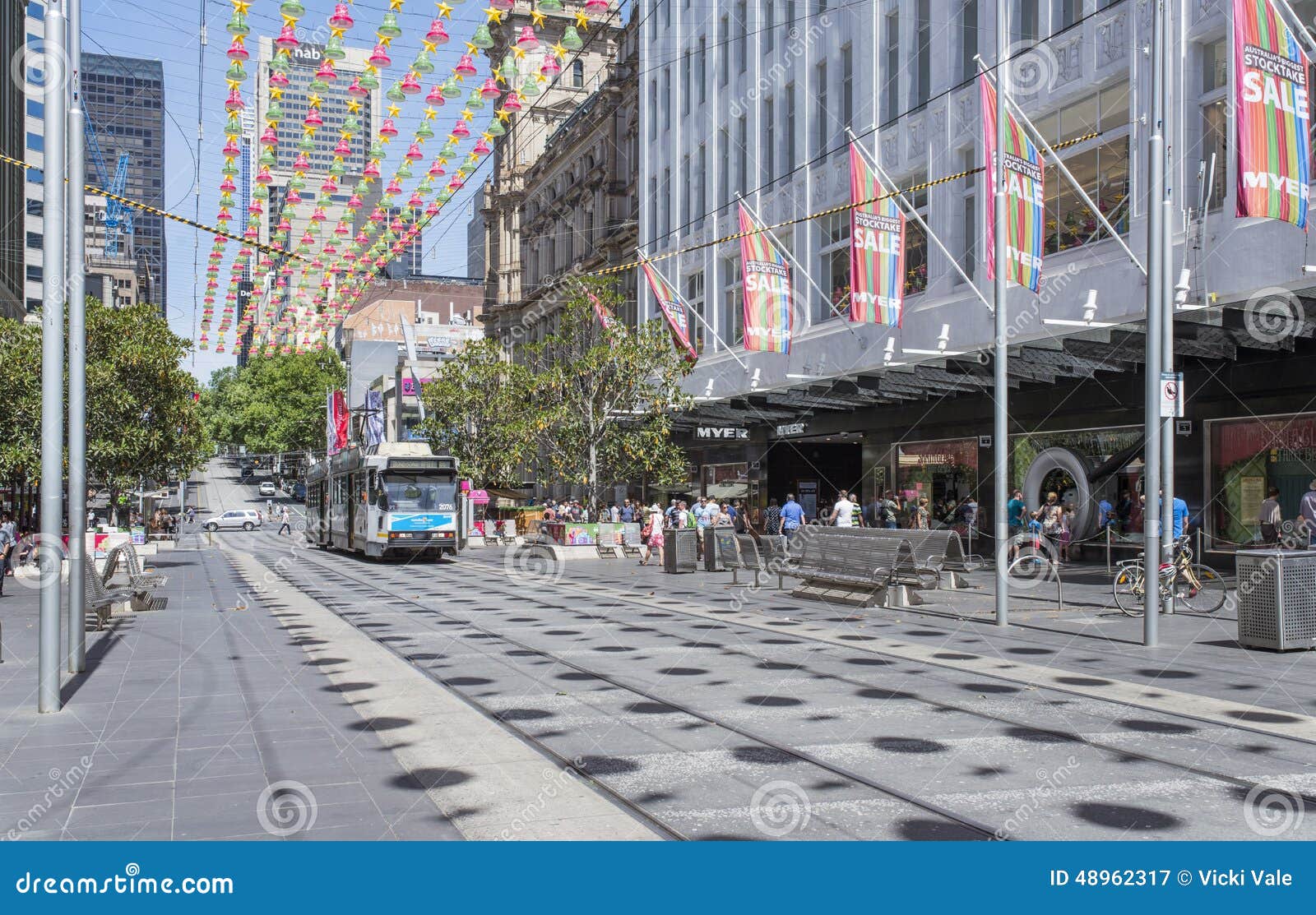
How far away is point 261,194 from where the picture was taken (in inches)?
744

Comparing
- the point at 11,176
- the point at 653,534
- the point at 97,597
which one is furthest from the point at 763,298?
the point at 11,176

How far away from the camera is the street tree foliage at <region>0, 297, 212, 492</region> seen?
2908 cm

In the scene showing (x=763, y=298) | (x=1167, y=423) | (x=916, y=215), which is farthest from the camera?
(x=763, y=298)

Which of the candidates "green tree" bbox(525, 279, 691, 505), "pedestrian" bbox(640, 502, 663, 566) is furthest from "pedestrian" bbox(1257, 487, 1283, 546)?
"green tree" bbox(525, 279, 691, 505)

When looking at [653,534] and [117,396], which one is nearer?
[653,534]

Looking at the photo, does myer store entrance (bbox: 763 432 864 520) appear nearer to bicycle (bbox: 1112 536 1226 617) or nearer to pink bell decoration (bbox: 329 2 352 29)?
bicycle (bbox: 1112 536 1226 617)

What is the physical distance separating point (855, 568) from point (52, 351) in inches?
456

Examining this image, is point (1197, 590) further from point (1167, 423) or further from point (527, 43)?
point (527, 43)

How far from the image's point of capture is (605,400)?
33.9 m

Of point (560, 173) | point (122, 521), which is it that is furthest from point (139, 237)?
point (560, 173)

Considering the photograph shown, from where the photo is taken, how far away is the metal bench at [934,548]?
17.4 meters

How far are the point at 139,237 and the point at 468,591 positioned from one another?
624 ft

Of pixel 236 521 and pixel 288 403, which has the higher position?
pixel 288 403

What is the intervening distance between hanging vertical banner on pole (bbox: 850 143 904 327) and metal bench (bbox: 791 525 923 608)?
6851mm
